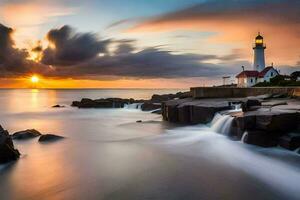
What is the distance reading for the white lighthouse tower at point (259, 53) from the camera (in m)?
35.3

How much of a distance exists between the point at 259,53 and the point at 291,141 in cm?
2736

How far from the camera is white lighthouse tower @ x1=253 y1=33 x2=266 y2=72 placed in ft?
116

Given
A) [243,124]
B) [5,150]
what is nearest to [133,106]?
[243,124]

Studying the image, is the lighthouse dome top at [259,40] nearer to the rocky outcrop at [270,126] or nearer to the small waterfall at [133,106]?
the small waterfall at [133,106]

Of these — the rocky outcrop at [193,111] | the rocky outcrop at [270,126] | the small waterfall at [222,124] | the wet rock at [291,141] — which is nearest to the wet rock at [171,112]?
the rocky outcrop at [193,111]

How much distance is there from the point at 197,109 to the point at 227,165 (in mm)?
8041

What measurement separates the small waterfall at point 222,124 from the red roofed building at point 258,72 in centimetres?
2035

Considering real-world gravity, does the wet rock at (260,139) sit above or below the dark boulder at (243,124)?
below

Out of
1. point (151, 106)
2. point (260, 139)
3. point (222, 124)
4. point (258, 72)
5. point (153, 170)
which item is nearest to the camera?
point (153, 170)

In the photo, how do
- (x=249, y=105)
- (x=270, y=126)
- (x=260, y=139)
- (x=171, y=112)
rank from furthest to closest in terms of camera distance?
(x=171, y=112) < (x=249, y=105) < (x=260, y=139) < (x=270, y=126)

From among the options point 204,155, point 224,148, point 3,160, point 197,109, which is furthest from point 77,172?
point 197,109

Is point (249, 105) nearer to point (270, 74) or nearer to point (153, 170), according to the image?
point (153, 170)

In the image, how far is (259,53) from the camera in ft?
117

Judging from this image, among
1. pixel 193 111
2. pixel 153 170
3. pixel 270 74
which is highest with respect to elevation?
pixel 270 74
